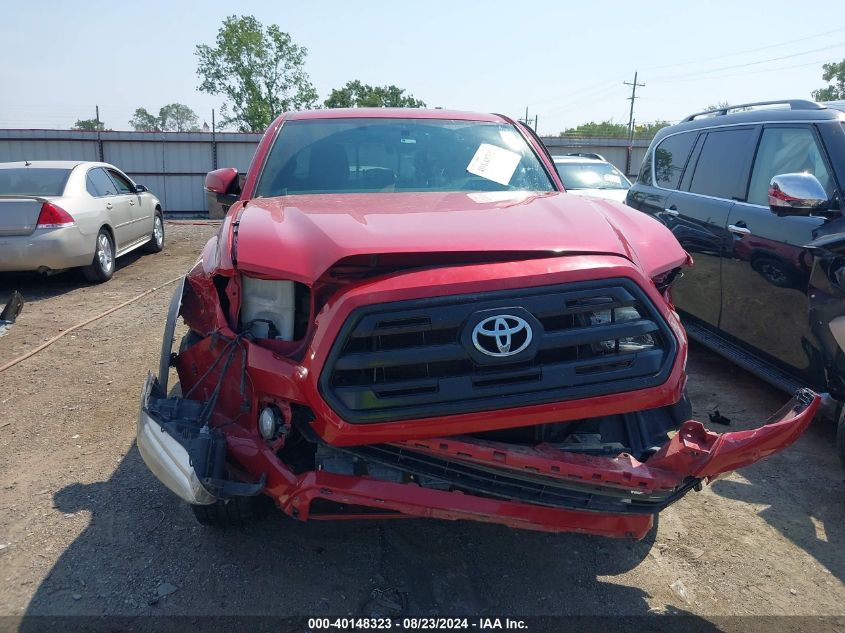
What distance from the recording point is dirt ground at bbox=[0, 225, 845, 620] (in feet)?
8.96

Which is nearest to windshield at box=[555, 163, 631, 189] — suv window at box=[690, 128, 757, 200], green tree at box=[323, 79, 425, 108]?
suv window at box=[690, 128, 757, 200]

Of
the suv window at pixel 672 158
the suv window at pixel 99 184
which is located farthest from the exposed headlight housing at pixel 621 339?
the suv window at pixel 99 184

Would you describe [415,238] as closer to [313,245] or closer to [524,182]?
[313,245]

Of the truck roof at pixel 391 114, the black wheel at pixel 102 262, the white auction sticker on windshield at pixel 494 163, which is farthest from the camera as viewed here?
the black wheel at pixel 102 262

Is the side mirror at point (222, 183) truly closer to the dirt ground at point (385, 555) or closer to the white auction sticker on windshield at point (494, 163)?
the white auction sticker on windshield at point (494, 163)

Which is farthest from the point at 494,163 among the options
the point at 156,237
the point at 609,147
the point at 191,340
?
the point at 609,147

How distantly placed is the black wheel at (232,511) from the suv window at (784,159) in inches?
140

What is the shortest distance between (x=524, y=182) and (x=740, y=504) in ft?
6.90

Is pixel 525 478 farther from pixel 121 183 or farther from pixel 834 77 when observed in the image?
pixel 834 77

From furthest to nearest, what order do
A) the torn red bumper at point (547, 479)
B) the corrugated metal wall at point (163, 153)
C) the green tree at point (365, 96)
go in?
the green tree at point (365, 96), the corrugated metal wall at point (163, 153), the torn red bumper at point (547, 479)

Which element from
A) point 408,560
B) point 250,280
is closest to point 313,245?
point 250,280

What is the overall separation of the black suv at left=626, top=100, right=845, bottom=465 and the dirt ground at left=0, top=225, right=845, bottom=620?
2.08 feet

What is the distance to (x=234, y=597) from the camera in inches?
108

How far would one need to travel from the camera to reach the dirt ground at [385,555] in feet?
8.96
